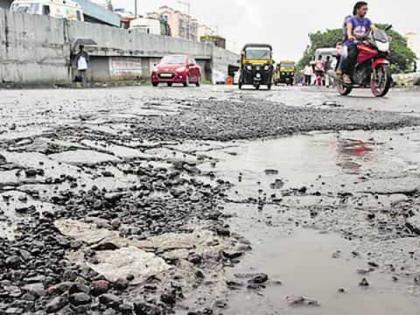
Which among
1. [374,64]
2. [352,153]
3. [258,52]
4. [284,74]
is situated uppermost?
[258,52]

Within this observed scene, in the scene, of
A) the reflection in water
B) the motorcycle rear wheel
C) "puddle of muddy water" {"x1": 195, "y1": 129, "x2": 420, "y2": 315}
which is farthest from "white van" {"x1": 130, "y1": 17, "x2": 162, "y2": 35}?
"puddle of muddy water" {"x1": 195, "y1": 129, "x2": 420, "y2": 315}

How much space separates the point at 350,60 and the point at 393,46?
69.5 meters

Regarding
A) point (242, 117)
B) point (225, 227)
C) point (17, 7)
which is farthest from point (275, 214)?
point (17, 7)

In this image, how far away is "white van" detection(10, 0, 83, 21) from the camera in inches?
1073

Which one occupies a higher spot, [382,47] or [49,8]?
[49,8]

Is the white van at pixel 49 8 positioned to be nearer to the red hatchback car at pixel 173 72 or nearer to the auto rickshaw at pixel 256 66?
the red hatchback car at pixel 173 72

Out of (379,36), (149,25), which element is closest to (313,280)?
(379,36)

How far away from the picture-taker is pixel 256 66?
26.0 metres

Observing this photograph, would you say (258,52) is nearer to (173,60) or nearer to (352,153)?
(173,60)

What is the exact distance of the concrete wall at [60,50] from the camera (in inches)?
776

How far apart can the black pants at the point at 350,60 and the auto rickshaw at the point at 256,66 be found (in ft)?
42.2

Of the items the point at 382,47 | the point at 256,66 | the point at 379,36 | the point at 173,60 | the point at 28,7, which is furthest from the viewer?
the point at 28,7

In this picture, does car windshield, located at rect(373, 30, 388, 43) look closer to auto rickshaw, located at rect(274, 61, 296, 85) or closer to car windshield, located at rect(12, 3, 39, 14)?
car windshield, located at rect(12, 3, 39, 14)

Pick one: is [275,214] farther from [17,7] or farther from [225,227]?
[17,7]
